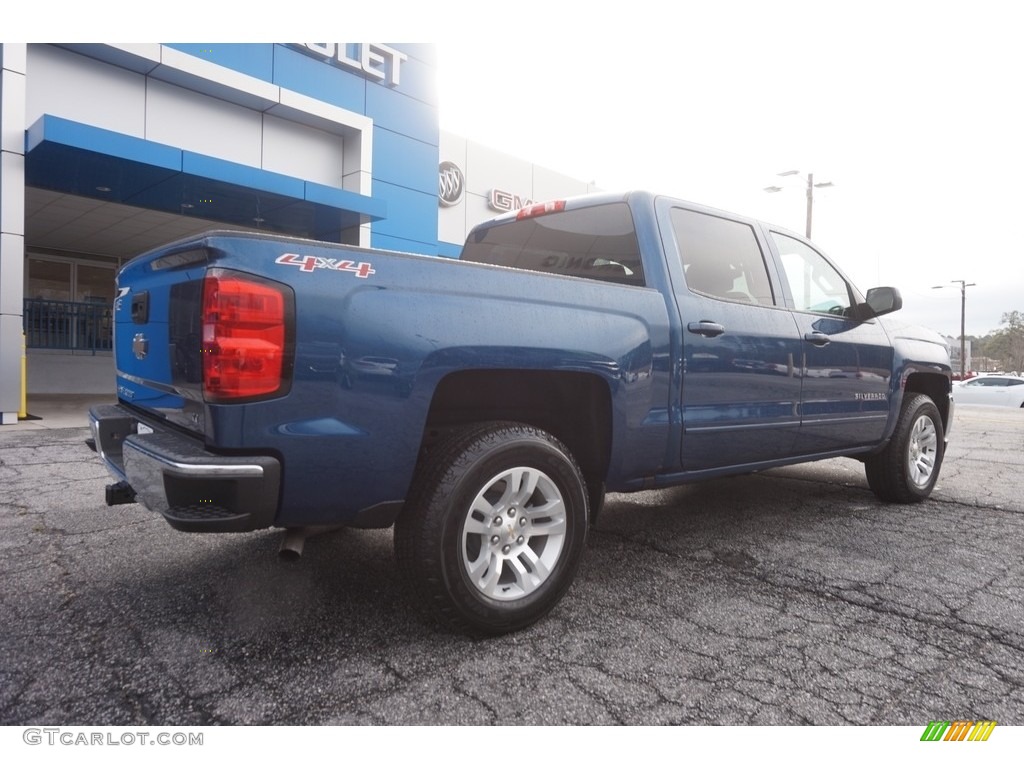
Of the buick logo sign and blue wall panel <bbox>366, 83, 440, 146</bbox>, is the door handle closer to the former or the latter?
blue wall panel <bbox>366, 83, 440, 146</bbox>

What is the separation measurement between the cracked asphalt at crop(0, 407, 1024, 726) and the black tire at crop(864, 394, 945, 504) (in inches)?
24.7

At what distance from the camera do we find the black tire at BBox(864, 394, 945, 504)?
4711 millimetres

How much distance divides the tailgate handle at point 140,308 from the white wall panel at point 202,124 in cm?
995

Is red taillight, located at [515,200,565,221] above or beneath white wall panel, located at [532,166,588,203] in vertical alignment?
beneath

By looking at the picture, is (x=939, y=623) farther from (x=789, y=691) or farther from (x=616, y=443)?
(x=616, y=443)

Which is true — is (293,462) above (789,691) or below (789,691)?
above

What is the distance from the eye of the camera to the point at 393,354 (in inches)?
88.4

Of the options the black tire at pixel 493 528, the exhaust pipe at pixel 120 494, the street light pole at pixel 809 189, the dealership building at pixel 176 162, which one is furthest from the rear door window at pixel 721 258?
the street light pole at pixel 809 189

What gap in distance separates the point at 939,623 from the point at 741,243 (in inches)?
83.9

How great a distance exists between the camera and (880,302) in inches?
171

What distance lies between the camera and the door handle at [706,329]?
125 inches

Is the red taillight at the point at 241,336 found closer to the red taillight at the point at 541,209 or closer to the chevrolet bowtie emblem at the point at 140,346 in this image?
the chevrolet bowtie emblem at the point at 140,346

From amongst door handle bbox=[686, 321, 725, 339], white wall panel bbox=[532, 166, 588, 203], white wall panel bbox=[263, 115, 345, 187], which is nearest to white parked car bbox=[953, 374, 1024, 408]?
white wall panel bbox=[532, 166, 588, 203]
